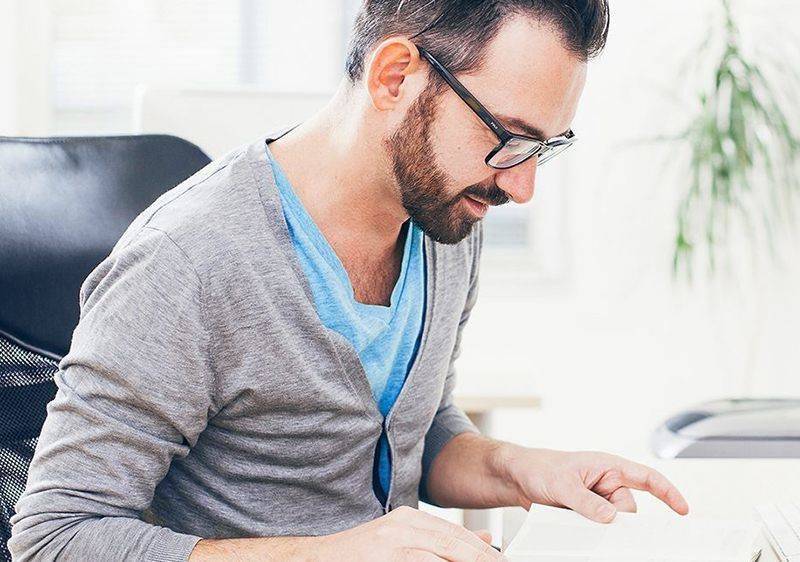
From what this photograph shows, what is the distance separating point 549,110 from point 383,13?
0.19m

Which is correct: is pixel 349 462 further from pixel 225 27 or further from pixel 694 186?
pixel 225 27

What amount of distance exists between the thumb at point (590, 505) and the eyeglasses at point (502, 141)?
333 millimetres

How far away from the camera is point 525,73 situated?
0.96m

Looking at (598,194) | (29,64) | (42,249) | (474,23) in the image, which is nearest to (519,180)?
(474,23)

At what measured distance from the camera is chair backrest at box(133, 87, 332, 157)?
146 cm

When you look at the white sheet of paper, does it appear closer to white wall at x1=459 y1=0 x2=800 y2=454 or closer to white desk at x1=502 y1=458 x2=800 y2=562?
white desk at x1=502 y1=458 x2=800 y2=562

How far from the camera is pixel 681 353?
119 inches

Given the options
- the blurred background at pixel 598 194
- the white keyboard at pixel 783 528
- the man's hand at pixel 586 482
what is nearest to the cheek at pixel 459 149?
the man's hand at pixel 586 482

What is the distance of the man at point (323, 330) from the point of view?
0.85 m

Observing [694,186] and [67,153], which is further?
[694,186]

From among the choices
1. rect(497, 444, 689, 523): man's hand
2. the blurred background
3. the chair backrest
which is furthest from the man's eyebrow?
the blurred background

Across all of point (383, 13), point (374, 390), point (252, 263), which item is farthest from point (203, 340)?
point (383, 13)

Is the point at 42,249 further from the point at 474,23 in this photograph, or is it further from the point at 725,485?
the point at 725,485

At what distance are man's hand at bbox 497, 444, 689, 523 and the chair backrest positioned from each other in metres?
0.61
